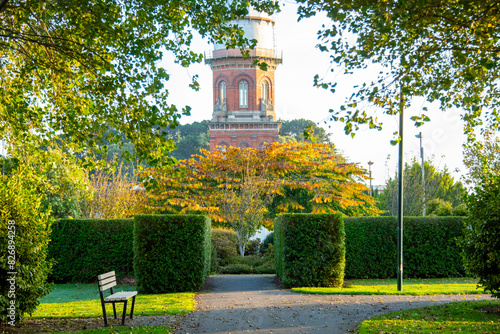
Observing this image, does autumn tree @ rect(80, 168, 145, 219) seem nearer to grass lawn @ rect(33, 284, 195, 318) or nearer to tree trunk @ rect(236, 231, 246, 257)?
tree trunk @ rect(236, 231, 246, 257)

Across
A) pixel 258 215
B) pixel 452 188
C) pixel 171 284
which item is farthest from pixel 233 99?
pixel 171 284

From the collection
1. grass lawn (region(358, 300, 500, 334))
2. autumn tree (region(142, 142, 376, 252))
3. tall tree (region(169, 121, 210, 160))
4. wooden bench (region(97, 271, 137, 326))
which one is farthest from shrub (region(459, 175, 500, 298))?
tall tree (region(169, 121, 210, 160))

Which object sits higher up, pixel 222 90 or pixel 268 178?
pixel 222 90

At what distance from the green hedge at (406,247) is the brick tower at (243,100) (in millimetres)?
31920

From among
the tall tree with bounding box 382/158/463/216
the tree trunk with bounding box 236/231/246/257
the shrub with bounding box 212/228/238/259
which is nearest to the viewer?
the shrub with bounding box 212/228/238/259

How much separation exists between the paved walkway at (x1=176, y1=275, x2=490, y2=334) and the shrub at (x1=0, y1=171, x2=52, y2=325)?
265 cm

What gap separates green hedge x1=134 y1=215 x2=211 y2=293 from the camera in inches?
582

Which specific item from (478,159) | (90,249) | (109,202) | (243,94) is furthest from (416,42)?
(243,94)

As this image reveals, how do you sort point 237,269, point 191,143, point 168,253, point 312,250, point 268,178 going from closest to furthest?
point 168,253 < point 312,250 < point 237,269 < point 268,178 < point 191,143

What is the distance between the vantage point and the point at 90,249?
60.9ft

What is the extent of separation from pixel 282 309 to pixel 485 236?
4501 mm

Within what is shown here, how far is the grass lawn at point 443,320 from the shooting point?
8.59m

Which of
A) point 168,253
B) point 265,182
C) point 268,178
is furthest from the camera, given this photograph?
point 268,178

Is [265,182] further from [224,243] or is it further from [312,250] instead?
[312,250]
